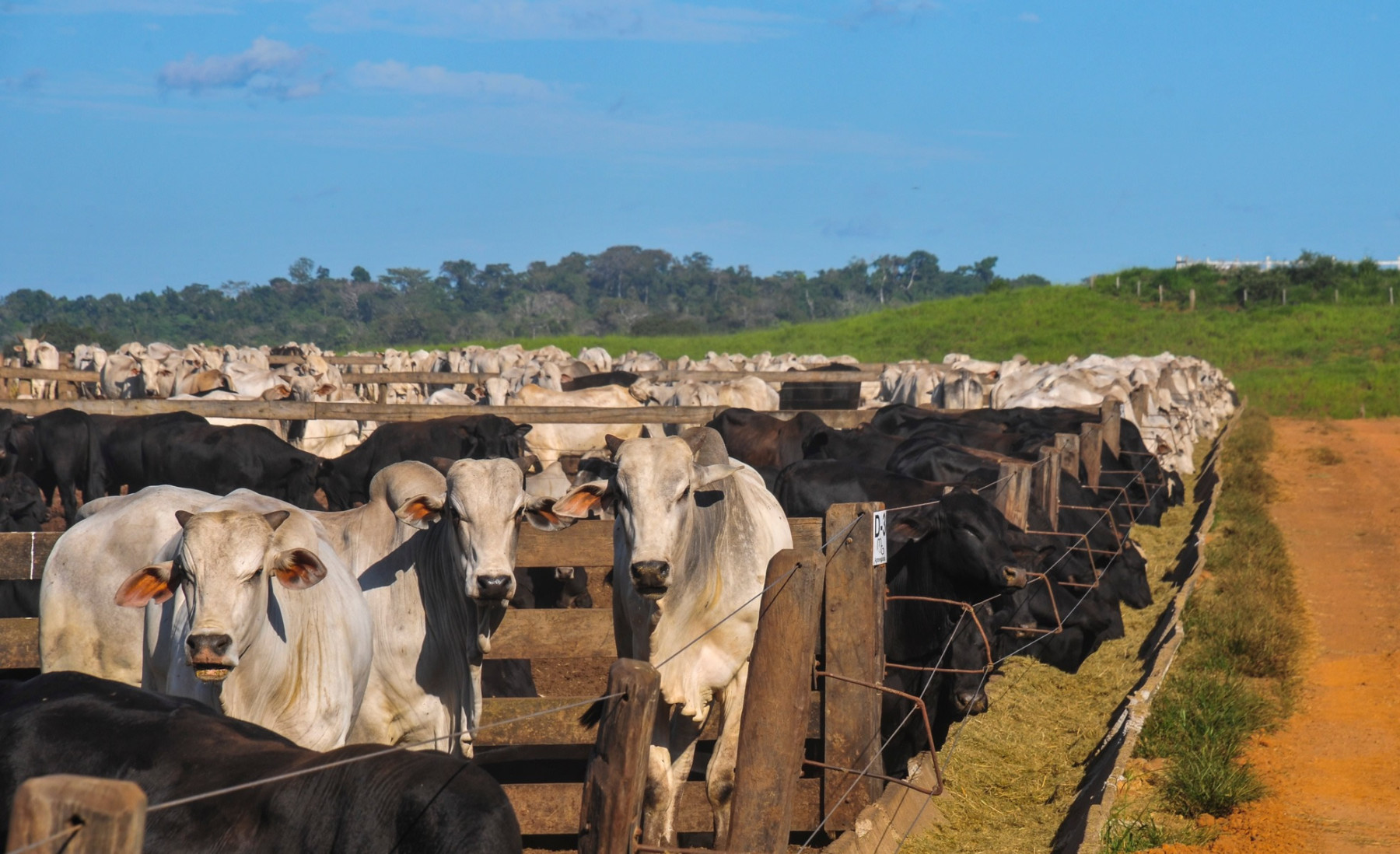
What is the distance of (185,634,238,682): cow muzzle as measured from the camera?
3.93m

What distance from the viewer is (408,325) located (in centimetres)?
10800

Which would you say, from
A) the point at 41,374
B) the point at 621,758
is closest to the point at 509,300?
the point at 41,374

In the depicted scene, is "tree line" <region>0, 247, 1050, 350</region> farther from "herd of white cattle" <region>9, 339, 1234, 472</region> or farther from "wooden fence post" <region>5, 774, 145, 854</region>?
"wooden fence post" <region>5, 774, 145, 854</region>

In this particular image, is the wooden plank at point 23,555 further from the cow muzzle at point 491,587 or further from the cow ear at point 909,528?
the cow ear at point 909,528

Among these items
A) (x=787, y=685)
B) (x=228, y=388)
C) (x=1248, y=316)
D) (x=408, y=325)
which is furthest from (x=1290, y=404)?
(x=408, y=325)

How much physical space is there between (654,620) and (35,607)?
4.56 meters

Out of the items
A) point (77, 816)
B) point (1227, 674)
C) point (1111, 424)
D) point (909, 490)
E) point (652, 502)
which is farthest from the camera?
point (1111, 424)

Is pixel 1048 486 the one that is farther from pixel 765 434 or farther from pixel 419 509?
pixel 419 509

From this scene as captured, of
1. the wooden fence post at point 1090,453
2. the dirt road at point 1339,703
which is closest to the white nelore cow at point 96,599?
the dirt road at point 1339,703

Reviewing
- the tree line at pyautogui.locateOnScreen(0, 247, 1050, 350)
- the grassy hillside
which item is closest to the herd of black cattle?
the grassy hillside

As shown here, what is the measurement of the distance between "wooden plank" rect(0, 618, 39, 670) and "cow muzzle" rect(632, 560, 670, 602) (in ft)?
8.61

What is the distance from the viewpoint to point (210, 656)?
3.94 metres

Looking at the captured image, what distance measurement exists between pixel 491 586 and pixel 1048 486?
5637 mm

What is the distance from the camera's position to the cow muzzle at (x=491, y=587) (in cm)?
497
